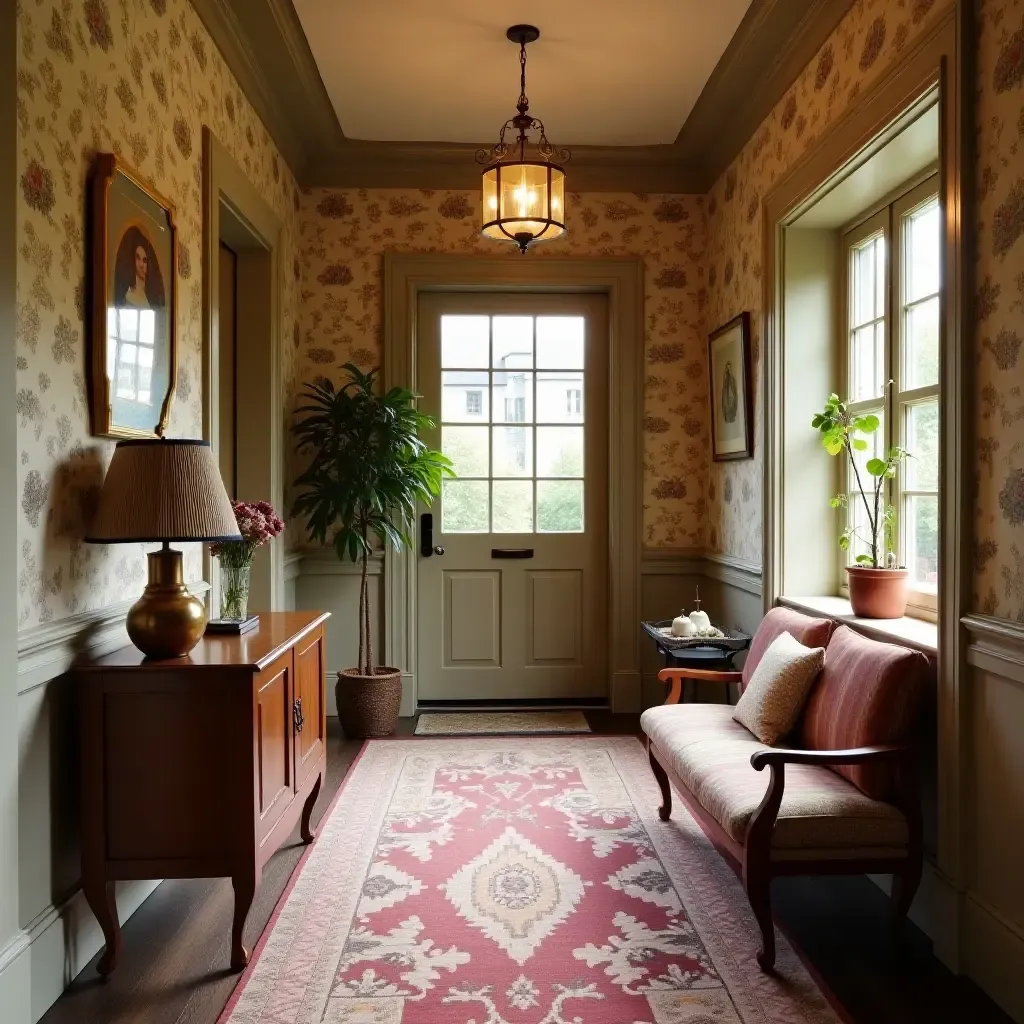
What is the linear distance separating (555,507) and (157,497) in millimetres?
3040

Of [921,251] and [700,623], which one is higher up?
[921,251]

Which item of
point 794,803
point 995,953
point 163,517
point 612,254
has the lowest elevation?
point 995,953

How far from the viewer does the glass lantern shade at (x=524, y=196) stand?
3424mm

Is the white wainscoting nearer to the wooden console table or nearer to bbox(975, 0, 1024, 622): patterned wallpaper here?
the wooden console table

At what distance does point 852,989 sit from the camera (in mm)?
2176

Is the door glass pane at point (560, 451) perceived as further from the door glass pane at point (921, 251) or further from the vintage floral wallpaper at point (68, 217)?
the vintage floral wallpaper at point (68, 217)

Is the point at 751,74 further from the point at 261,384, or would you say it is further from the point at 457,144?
the point at 261,384

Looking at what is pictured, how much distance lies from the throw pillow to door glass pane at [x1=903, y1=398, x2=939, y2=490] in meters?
0.77

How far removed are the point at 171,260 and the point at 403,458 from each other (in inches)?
69.2

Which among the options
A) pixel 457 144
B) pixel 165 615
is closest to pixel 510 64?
pixel 457 144

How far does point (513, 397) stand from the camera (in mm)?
5039

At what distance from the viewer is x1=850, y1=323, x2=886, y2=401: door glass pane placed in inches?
134

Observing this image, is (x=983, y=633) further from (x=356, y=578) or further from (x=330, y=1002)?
(x=356, y=578)

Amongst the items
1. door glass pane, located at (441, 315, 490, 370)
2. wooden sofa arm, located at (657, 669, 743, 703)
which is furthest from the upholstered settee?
door glass pane, located at (441, 315, 490, 370)
